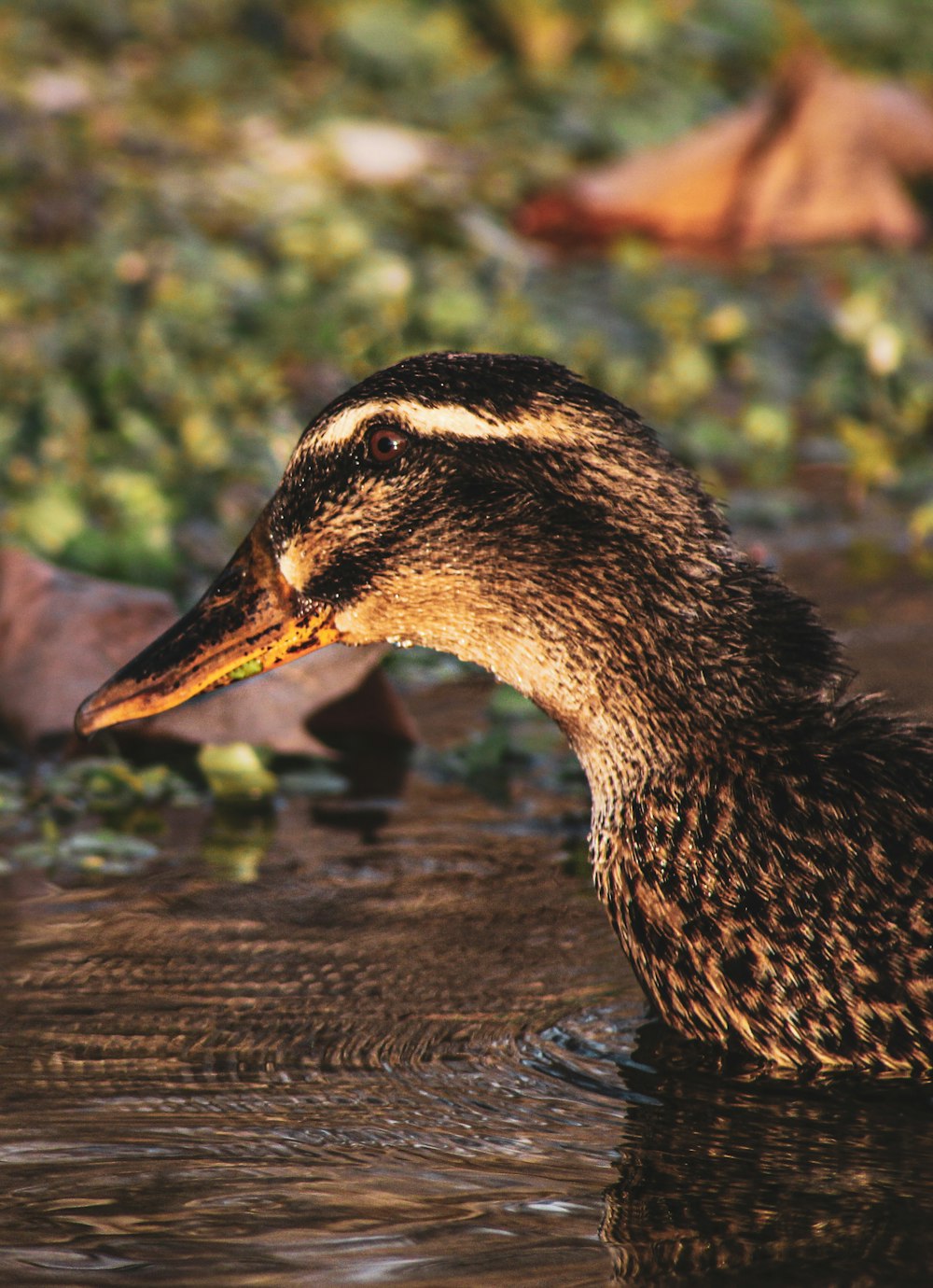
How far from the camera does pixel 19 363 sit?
8492 mm

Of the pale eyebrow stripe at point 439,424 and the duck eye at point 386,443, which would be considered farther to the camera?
the duck eye at point 386,443

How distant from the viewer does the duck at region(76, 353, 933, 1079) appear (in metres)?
3.71

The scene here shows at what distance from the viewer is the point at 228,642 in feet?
14.5

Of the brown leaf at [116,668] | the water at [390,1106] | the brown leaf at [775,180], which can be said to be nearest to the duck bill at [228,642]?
the water at [390,1106]

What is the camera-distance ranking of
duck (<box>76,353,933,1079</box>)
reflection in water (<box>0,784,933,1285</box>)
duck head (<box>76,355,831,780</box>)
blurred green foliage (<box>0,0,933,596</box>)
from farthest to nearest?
blurred green foliage (<box>0,0,933,596</box>), duck head (<box>76,355,831,780</box>), duck (<box>76,353,933,1079</box>), reflection in water (<box>0,784,933,1285</box>)

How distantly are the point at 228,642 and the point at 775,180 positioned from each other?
7.76 meters

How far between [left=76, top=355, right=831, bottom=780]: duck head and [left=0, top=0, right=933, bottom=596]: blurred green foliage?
7.52ft

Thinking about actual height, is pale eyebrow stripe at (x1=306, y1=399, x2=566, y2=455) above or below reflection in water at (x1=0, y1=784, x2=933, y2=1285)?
above

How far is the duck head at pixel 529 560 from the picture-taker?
4.02 meters

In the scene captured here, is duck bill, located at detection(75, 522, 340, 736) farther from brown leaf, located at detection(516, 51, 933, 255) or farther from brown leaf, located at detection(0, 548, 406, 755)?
brown leaf, located at detection(516, 51, 933, 255)

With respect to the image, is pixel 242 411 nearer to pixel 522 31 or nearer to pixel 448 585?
pixel 448 585

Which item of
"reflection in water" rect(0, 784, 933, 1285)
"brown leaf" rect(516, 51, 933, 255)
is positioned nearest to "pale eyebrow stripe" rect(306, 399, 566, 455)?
"reflection in water" rect(0, 784, 933, 1285)

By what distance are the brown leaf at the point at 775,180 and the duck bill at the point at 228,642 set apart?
7.17 m

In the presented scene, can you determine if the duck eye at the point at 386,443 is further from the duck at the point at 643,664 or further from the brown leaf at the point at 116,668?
the brown leaf at the point at 116,668
